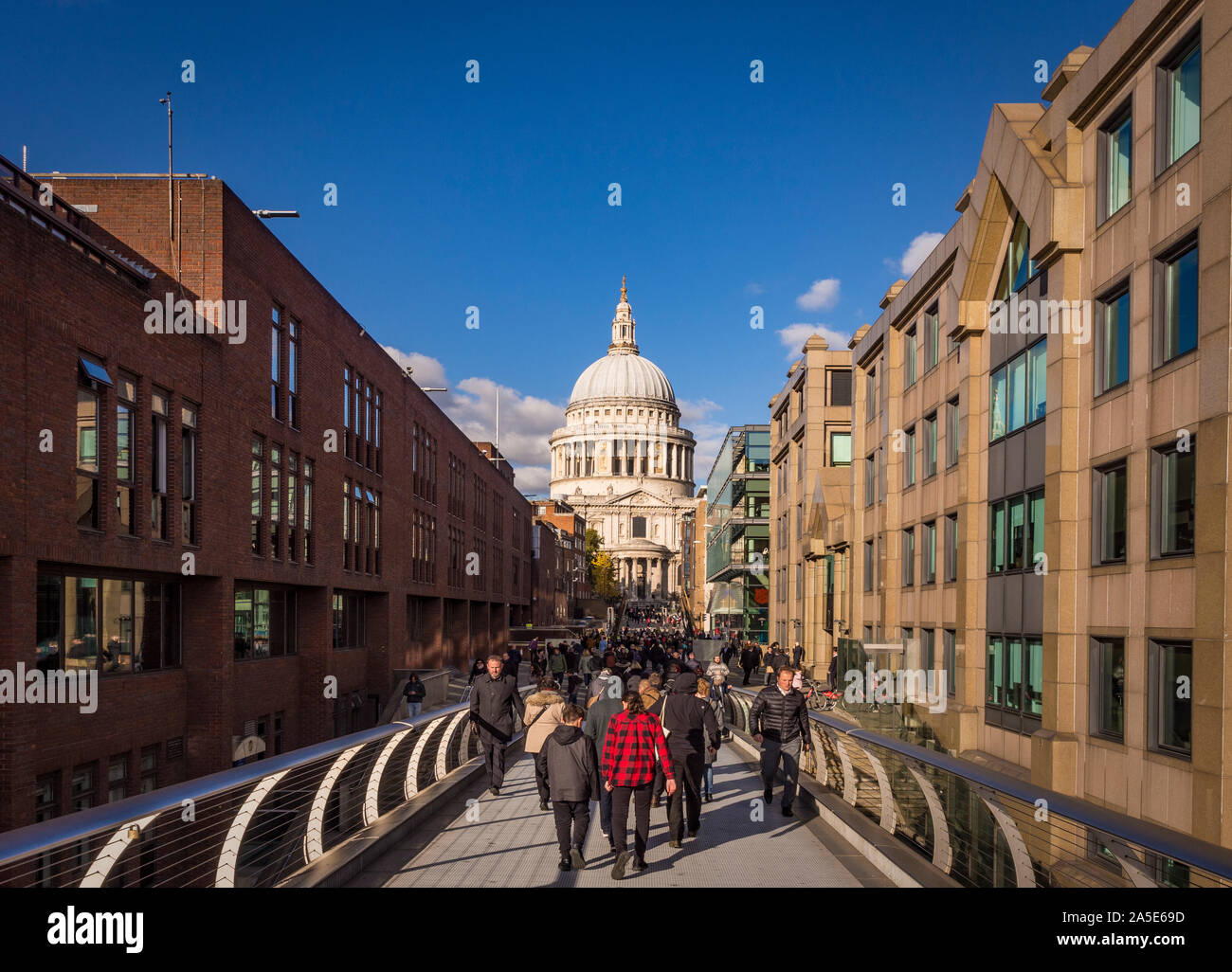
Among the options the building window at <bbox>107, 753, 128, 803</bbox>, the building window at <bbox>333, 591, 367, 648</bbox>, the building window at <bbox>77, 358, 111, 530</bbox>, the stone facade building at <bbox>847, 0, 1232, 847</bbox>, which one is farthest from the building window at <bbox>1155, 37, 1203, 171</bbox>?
the building window at <bbox>333, 591, 367, 648</bbox>

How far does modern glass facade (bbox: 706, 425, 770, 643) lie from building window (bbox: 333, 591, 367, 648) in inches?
1184

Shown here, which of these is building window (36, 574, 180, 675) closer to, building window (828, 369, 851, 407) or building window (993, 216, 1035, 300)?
building window (993, 216, 1035, 300)

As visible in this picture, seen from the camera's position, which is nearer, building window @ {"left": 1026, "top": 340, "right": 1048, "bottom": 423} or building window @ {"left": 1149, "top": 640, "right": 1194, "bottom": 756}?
building window @ {"left": 1149, "top": 640, "right": 1194, "bottom": 756}

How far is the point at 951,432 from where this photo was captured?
2392 centimetres

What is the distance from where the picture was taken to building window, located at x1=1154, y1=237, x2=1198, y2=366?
523 inches

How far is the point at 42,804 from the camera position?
14844 mm

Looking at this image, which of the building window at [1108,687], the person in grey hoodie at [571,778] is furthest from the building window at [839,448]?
the person in grey hoodie at [571,778]

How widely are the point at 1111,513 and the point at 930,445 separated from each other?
10.4 meters

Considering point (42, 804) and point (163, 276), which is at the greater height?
point (163, 276)

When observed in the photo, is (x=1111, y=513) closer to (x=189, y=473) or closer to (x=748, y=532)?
(x=189, y=473)

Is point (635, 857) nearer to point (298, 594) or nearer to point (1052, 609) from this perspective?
point (1052, 609)

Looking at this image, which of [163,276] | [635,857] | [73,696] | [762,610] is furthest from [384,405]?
[762,610]

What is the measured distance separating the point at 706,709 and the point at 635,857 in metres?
2.65

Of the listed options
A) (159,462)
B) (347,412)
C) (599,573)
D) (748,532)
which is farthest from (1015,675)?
(599,573)
